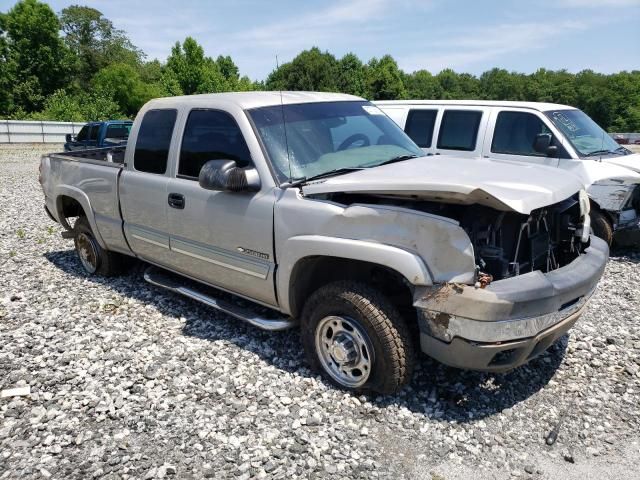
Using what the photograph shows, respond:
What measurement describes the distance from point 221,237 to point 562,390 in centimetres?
275

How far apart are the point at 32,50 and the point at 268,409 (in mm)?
55693

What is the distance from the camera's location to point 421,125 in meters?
8.30

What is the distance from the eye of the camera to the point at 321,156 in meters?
3.80

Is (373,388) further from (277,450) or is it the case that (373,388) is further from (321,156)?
(321,156)

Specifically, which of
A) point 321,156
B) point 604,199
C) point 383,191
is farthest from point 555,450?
point 604,199

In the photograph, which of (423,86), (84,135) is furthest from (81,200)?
(423,86)

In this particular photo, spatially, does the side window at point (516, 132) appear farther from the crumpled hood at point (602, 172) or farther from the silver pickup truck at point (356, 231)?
the silver pickup truck at point (356, 231)

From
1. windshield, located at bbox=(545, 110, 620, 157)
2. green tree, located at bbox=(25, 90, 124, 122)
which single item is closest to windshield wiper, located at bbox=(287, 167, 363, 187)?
windshield, located at bbox=(545, 110, 620, 157)

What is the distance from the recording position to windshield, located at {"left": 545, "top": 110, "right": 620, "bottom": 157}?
700cm

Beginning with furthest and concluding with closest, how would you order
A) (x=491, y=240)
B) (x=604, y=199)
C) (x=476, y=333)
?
(x=604, y=199)
(x=491, y=240)
(x=476, y=333)

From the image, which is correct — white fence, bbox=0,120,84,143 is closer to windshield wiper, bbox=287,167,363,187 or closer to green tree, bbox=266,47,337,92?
green tree, bbox=266,47,337,92

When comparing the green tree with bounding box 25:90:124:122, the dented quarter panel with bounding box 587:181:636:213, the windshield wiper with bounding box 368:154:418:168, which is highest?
the green tree with bounding box 25:90:124:122

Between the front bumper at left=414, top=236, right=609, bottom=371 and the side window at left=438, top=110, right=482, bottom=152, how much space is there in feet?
16.3

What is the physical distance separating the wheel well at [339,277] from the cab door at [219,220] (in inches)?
8.4
